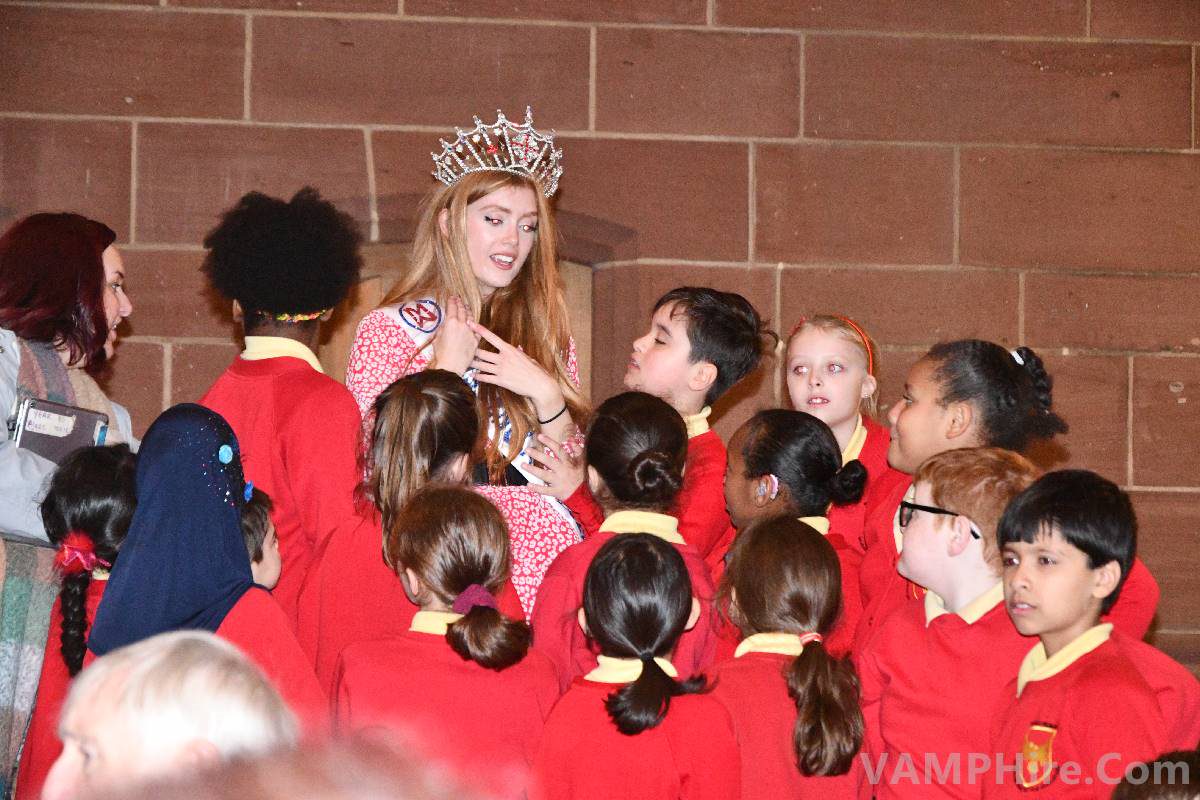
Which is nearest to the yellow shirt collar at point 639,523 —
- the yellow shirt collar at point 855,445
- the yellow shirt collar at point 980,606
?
the yellow shirt collar at point 980,606

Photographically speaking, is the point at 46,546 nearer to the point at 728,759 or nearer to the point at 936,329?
the point at 728,759

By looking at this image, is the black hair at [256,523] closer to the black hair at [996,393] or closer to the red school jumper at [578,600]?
the red school jumper at [578,600]

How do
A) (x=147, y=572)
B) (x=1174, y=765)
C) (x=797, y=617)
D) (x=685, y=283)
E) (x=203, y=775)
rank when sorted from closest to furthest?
(x=203, y=775)
(x=1174, y=765)
(x=147, y=572)
(x=797, y=617)
(x=685, y=283)

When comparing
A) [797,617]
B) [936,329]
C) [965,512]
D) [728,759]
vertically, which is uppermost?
[936,329]

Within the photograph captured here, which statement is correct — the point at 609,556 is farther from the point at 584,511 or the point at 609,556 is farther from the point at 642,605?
the point at 584,511

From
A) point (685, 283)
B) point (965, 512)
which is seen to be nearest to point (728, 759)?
point (965, 512)

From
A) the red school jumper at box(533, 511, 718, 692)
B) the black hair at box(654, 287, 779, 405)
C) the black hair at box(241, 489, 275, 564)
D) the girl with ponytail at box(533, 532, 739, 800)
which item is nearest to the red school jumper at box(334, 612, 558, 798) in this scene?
the girl with ponytail at box(533, 532, 739, 800)

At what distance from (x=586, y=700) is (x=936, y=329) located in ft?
9.47

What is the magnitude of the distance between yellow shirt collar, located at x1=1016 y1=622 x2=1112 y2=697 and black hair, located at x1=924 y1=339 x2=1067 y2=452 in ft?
2.78

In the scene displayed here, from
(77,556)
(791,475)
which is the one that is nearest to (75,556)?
(77,556)

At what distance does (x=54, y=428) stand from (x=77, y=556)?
55cm

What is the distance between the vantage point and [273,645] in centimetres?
244

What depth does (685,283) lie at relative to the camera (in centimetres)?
491

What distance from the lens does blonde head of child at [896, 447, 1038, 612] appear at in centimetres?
282
